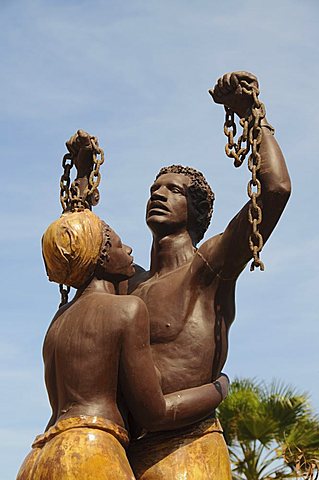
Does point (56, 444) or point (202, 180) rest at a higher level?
point (202, 180)

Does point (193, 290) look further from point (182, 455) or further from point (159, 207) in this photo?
point (182, 455)

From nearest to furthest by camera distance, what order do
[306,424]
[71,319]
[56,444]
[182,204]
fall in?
1. [56,444]
2. [71,319]
3. [182,204]
4. [306,424]

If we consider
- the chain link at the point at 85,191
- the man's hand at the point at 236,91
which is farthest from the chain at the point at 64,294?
the man's hand at the point at 236,91

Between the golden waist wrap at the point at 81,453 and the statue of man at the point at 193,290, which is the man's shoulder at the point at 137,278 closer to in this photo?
the statue of man at the point at 193,290

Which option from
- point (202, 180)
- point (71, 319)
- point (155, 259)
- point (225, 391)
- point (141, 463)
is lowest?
point (141, 463)

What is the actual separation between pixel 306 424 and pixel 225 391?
972cm

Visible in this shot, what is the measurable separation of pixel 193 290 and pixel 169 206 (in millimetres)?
521

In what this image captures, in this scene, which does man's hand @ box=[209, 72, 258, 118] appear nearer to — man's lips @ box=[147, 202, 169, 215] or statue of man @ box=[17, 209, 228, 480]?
man's lips @ box=[147, 202, 169, 215]

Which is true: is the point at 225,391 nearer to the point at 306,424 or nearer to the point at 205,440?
the point at 205,440

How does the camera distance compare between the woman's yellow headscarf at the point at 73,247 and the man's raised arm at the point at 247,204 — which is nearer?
the woman's yellow headscarf at the point at 73,247

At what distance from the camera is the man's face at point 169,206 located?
18.8 ft

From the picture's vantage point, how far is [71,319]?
203 inches

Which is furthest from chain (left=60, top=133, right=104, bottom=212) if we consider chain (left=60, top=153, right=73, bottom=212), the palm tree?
the palm tree

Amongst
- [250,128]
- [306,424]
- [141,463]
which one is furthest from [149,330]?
[306,424]
